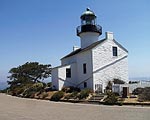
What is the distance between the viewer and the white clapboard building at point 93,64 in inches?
1174

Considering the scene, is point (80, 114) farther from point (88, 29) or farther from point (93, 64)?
point (88, 29)

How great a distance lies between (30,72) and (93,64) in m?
21.2

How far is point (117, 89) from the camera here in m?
23.8

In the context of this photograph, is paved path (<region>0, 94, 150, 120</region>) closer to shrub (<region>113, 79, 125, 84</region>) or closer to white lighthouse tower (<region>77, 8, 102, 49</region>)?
shrub (<region>113, 79, 125, 84</region>)

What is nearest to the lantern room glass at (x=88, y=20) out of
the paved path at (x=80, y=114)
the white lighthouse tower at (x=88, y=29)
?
the white lighthouse tower at (x=88, y=29)

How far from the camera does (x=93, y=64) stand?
29.6 meters

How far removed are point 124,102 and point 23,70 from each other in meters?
32.1

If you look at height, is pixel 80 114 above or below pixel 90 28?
below

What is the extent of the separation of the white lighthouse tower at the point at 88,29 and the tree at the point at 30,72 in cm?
1562

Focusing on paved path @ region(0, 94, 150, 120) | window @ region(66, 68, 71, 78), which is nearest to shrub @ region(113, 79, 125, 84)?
window @ region(66, 68, 71, 78)

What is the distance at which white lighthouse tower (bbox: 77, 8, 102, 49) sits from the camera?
3434 centimetres

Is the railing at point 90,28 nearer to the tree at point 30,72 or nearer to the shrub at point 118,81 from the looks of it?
the shrub at point 118,81

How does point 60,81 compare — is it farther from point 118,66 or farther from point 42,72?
point 42,72

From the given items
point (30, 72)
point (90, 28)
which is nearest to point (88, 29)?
point (90, 28)
